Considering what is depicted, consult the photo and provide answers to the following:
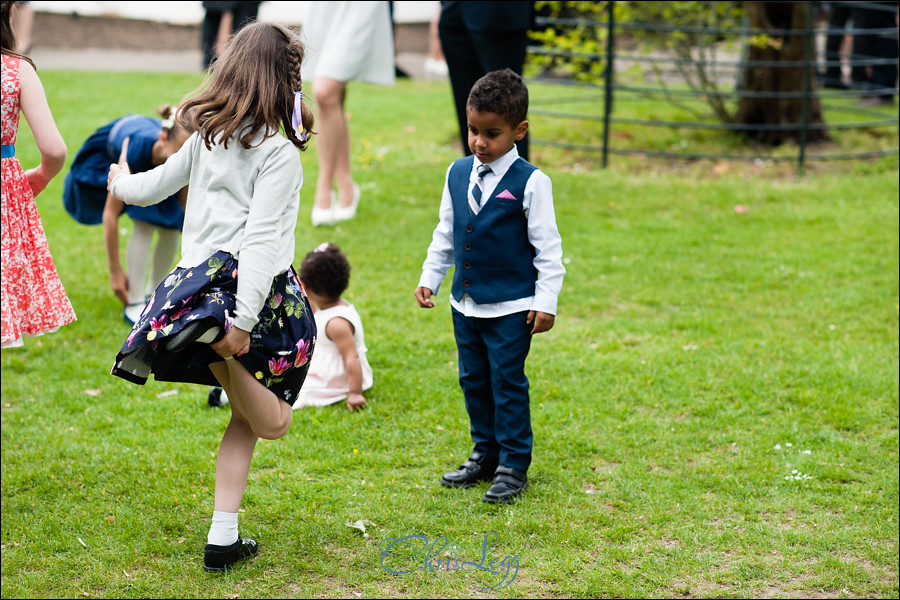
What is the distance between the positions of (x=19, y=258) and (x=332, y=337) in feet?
4.57

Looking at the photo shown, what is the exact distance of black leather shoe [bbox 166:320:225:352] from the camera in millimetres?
2459

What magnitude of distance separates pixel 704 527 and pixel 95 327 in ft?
11.2

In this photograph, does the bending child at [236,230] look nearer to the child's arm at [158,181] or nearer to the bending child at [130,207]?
the child's arm at [158,181]

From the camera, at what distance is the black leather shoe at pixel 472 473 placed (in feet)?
11.6

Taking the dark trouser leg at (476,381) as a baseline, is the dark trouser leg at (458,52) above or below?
above

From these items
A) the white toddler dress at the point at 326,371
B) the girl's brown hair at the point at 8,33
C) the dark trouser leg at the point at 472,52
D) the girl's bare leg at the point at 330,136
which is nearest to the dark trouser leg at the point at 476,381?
the white toddler dress at the point at 326,371

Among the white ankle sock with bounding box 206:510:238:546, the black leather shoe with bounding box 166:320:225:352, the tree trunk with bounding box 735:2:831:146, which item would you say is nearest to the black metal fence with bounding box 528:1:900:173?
the tree trunk with bounding box 735:2:831:146

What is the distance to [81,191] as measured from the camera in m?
5.25

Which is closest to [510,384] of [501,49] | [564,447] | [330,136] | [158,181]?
[564,447]

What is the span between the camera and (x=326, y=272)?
4156 millimetres

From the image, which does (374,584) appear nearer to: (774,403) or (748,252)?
(774,403)

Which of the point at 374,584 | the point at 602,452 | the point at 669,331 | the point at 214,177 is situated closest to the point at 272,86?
the point at 214,177

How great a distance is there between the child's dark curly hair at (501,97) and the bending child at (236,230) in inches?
24.3

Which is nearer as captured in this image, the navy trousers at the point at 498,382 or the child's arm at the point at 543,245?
the child's arm at the point at 543,245
